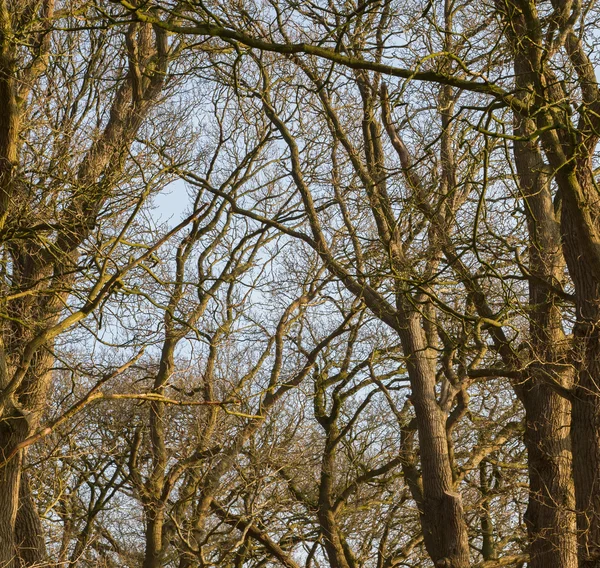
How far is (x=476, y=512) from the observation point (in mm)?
12922

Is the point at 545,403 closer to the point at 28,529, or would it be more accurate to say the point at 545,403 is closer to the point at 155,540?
the point at 28,529

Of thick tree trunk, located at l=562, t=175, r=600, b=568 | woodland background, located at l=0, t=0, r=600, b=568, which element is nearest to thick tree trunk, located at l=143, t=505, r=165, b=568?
woodland background, located at l=0, t=0, r=600, b=568

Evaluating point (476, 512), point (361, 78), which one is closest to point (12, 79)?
point (361, 78)

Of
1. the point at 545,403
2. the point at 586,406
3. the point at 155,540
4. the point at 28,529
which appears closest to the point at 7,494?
the point at 28,529

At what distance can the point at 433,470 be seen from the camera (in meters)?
9.55

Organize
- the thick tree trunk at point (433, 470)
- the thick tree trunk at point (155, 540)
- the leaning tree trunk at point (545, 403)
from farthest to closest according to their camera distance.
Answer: the thick tree trunk at point (155, 540) → the thick tree trunk at point (433, 470) → the leaning tree trunk at point (545, 403)

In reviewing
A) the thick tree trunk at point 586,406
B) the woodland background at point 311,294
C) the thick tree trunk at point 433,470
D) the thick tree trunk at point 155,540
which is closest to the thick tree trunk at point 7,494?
the woodland background at point 311,294

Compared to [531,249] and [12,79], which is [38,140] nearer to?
[12,79]

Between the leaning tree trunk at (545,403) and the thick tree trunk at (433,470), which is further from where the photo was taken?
the thick tree trunk at (433,470)

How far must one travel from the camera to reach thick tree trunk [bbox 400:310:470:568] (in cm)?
912

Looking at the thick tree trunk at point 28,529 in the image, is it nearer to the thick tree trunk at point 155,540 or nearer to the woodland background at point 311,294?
the woodland background at point 311,294

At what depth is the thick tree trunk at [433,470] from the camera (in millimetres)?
9125

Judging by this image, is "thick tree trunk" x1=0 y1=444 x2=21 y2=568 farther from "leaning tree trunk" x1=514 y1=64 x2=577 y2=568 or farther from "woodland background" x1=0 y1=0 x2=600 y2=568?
"leaning tree trunk" x1=514 y1=64 x2=577 y2=568

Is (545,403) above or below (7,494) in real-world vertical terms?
above
